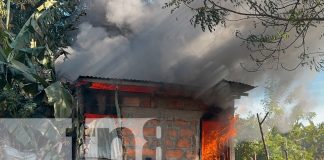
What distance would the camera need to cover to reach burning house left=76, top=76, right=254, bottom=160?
7734 millimetres

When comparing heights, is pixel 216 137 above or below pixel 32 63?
below

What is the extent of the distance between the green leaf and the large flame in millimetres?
3083

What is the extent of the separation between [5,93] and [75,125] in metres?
1.27

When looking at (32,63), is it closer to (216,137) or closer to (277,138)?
(216,137)

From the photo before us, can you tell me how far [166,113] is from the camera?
826 cm

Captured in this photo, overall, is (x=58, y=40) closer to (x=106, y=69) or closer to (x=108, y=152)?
(x=106, y=69)

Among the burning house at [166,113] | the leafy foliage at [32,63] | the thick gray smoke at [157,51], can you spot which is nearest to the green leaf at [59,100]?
the leafy foliage at [32,63]

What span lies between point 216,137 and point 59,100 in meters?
3.73

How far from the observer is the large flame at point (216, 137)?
8.71 metres

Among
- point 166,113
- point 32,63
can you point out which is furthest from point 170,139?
point 32,63

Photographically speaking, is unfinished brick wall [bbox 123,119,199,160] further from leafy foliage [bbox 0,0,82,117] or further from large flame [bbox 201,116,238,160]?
leafy foliage [bbox 0,0,82,117]

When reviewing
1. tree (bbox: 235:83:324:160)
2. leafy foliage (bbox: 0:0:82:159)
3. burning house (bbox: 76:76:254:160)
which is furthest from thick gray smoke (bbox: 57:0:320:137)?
tree (bbox: 235:83:324:160)

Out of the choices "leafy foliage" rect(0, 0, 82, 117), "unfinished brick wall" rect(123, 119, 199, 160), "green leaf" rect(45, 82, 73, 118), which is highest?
"leafy foliage" rect(0, 0, 82, 117)

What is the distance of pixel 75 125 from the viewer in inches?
283
